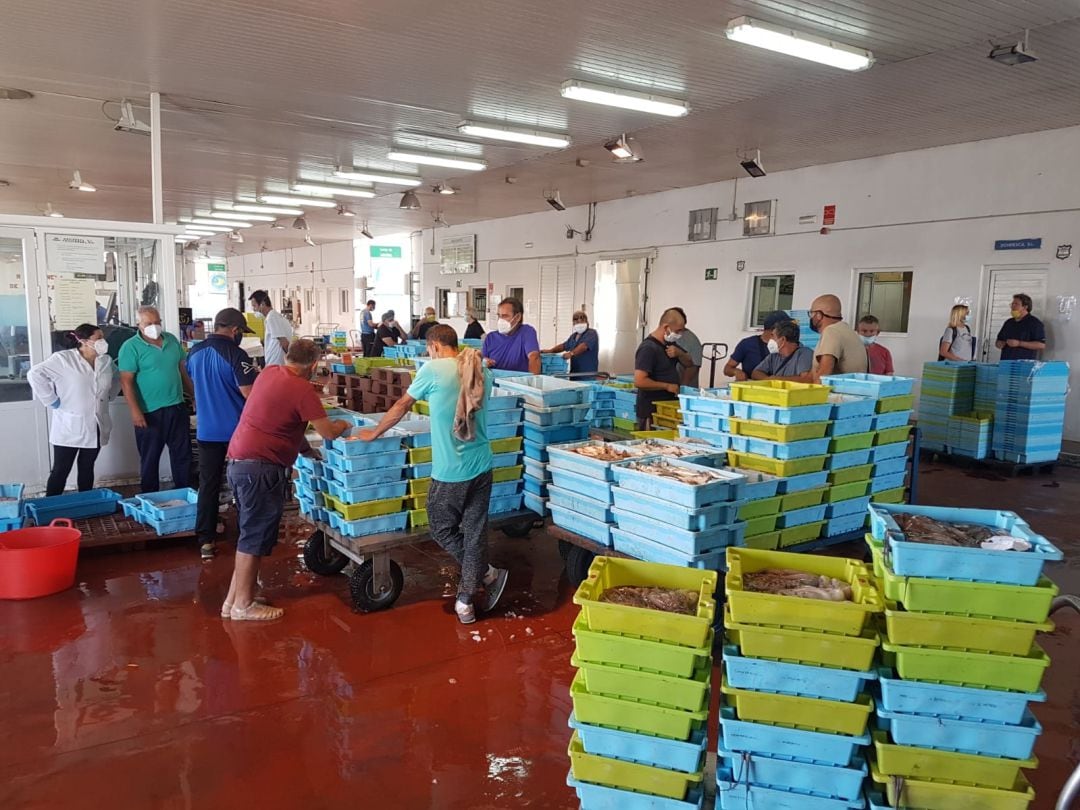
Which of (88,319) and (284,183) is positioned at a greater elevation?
(284,183)

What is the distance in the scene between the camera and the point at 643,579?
2963 mm

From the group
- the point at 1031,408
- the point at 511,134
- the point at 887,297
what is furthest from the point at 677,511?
the point at 887,297

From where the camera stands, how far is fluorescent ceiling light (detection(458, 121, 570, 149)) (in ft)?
29.5

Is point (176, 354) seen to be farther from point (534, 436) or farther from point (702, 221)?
point (702, 221)

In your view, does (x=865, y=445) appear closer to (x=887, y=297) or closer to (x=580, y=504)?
(x=580, y=504)

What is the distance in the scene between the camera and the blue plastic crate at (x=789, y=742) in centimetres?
239

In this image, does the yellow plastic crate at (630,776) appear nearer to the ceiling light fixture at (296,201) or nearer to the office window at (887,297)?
the office window at (887,297)

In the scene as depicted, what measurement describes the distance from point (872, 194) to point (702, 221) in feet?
10.9

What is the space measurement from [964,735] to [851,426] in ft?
9.81

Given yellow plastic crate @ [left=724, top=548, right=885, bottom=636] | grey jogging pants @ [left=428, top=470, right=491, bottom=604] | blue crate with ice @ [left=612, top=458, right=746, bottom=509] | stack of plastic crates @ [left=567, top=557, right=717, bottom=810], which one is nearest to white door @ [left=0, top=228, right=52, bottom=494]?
grey jogging pants @ [left=428, top=470, right=491, bottom=604]

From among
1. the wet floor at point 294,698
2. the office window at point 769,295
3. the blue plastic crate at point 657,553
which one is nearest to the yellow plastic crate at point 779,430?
the blue plastic crate at point 657,553

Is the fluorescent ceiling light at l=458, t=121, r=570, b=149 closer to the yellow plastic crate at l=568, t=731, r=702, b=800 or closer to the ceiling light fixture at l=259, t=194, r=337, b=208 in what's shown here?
the ceiling light fixture at l=259, t=194, r=337, b=208

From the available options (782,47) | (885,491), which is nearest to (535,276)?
(782,47)

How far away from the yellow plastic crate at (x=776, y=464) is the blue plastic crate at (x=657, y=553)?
2.89 ft
